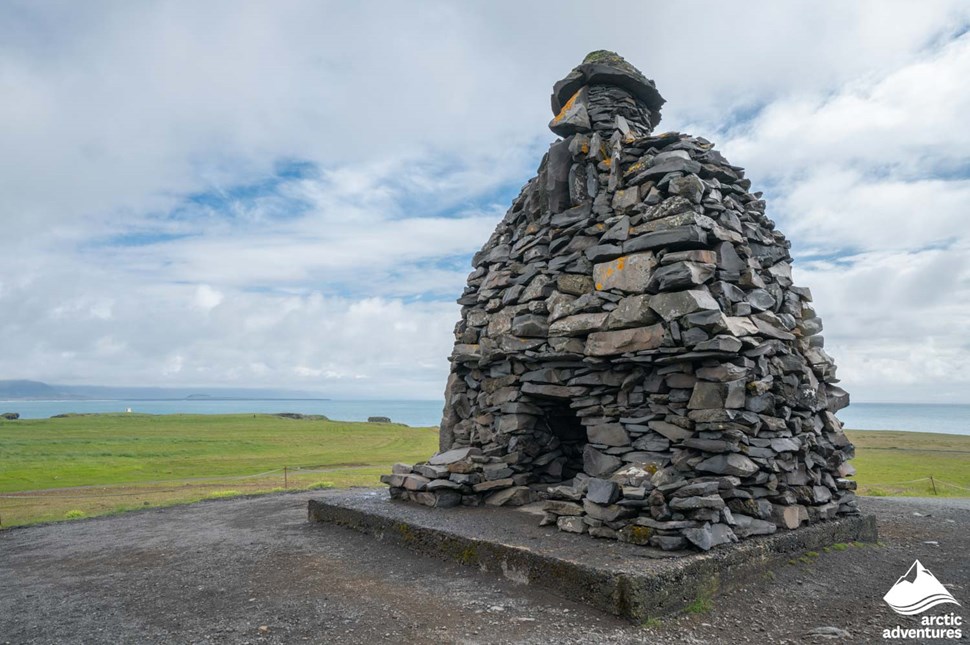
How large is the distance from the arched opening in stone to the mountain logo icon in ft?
15.2

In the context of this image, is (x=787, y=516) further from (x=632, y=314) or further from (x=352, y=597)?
(x=352, y=597)

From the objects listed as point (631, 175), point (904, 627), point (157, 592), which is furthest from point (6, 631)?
point (631, 175)

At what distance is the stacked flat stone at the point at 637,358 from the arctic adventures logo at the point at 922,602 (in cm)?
124

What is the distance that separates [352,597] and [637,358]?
14.9 ft

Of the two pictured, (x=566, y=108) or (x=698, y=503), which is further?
(x=566, y=108)

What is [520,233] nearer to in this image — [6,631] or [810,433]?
[810,433]

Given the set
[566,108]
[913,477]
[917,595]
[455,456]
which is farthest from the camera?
[913,477]

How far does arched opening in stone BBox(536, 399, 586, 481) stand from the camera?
10031 mm

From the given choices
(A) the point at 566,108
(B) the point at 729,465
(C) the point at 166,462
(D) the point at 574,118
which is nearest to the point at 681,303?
(B) the point at 729,465

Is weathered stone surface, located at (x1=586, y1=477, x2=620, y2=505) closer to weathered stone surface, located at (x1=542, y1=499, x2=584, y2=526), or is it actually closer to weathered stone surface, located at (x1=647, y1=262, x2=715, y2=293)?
weathered stone surface, located at (x1=542, y1=499, x2=584, y2=526)

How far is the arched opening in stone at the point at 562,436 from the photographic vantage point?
1003 cm

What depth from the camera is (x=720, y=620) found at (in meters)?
5.51

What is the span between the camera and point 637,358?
7.88 meters

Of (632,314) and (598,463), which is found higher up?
(632,314)
